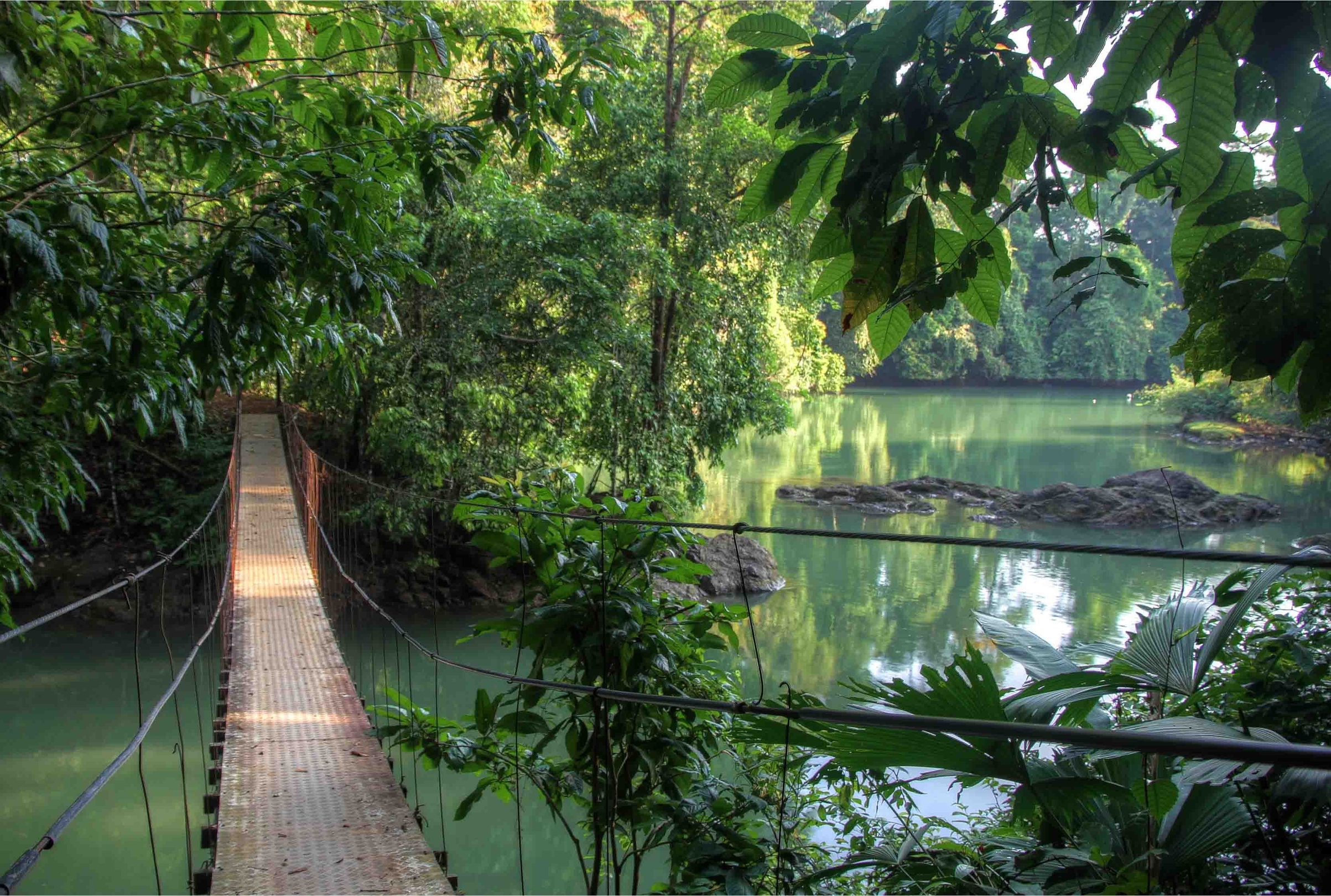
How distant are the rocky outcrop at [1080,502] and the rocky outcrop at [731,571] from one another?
10.2 feet

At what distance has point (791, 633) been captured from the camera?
20.9 ft

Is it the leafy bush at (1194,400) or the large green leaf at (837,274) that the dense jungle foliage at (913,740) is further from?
Answer: the leafy bush at (1194,400)

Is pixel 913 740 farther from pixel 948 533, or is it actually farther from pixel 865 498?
pixel 865 498

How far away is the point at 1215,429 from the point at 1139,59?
17.9 m

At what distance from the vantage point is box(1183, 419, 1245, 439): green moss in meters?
15.8

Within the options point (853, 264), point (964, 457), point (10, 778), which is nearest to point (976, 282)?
point (853, 264)

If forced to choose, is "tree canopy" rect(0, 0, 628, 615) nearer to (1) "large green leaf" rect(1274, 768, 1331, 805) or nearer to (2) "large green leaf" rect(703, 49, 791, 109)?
(2) "large green leaf" rect(703, 49, 791, 109)

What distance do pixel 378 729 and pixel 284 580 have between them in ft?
6.54

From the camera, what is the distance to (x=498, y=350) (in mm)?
5980

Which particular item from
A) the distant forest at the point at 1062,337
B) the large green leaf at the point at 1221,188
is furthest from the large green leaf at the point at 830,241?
the distant forest at the point at 1062,337

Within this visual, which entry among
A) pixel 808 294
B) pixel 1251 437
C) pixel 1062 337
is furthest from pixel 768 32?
pixel 1062 337

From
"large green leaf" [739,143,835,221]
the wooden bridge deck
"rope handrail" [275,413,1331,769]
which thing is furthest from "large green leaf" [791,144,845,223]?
the wooden bridge deck

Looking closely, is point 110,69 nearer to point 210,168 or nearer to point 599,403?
point 210,168

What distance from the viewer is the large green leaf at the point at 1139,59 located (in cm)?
71
